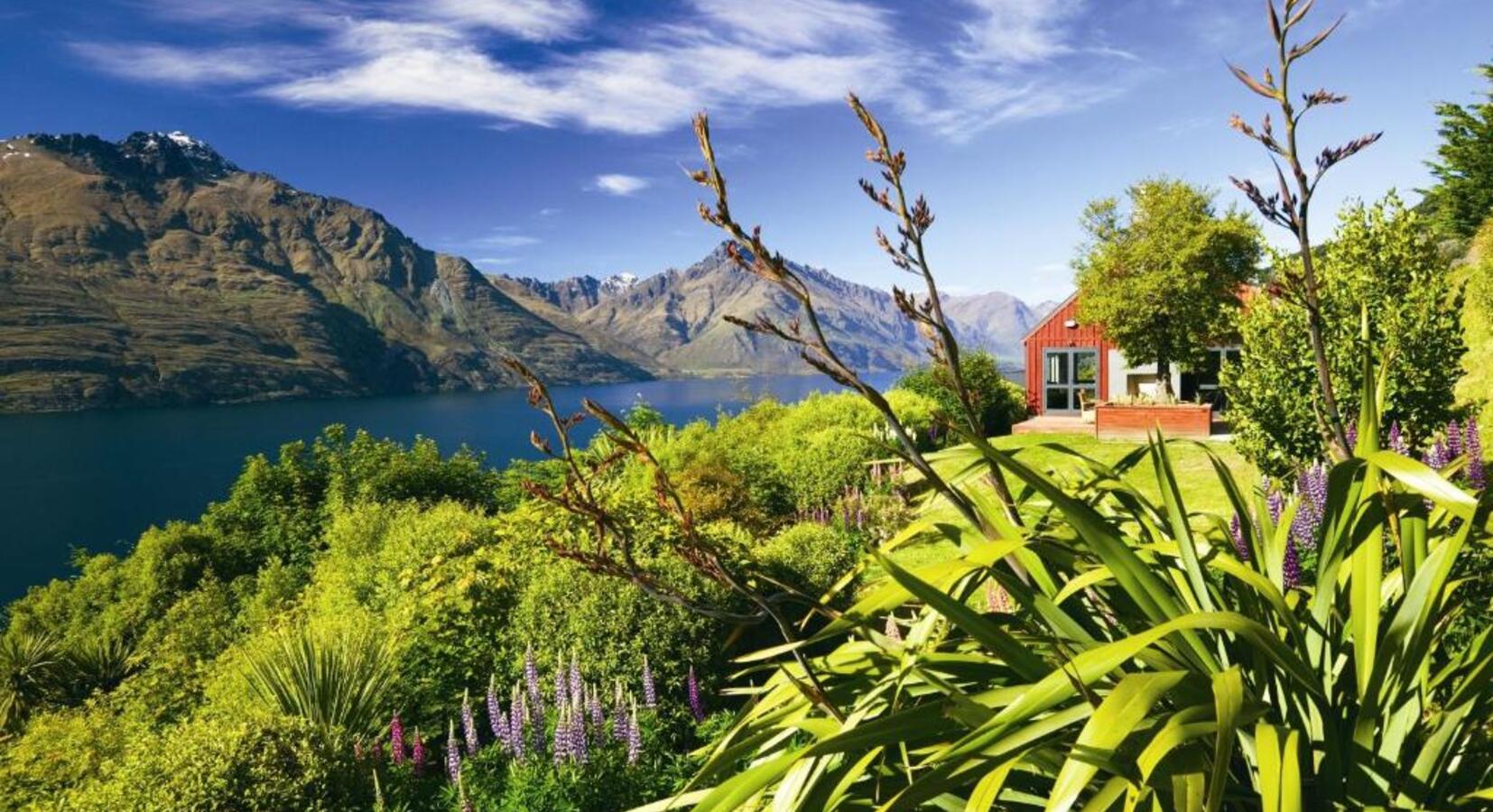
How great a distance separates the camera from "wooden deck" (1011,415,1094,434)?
883 inches

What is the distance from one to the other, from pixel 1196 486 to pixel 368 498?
45.9ft

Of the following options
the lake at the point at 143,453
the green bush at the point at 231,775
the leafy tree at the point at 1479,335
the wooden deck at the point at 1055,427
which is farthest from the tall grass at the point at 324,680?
the leafy tree at the point at 1479,335

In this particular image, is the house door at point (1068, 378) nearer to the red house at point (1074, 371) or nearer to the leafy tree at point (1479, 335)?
the red house at point (1074, 371)

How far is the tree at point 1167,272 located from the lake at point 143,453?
10.7m

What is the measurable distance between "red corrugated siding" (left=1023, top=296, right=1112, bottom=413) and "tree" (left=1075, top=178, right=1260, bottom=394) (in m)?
4.77

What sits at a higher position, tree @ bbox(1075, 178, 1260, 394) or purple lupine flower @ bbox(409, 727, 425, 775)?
tree @ bbox(1075, 178, 1260, 394)

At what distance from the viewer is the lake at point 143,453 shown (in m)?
42.8

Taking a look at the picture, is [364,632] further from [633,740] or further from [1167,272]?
[1167,272]

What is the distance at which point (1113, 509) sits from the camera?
10.0 feet

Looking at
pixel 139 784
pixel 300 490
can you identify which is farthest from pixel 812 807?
pixel 300 490

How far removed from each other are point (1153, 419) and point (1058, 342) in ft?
34.2

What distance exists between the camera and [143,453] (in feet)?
273

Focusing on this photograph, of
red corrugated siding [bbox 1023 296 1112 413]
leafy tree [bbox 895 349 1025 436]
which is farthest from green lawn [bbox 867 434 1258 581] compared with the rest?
red corrugated siding [bbox 1023 296 1112 413]

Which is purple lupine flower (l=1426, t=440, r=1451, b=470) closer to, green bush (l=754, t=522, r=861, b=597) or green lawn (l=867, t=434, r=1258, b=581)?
green lawn (l=867, t=434, r=1258, b=581)
